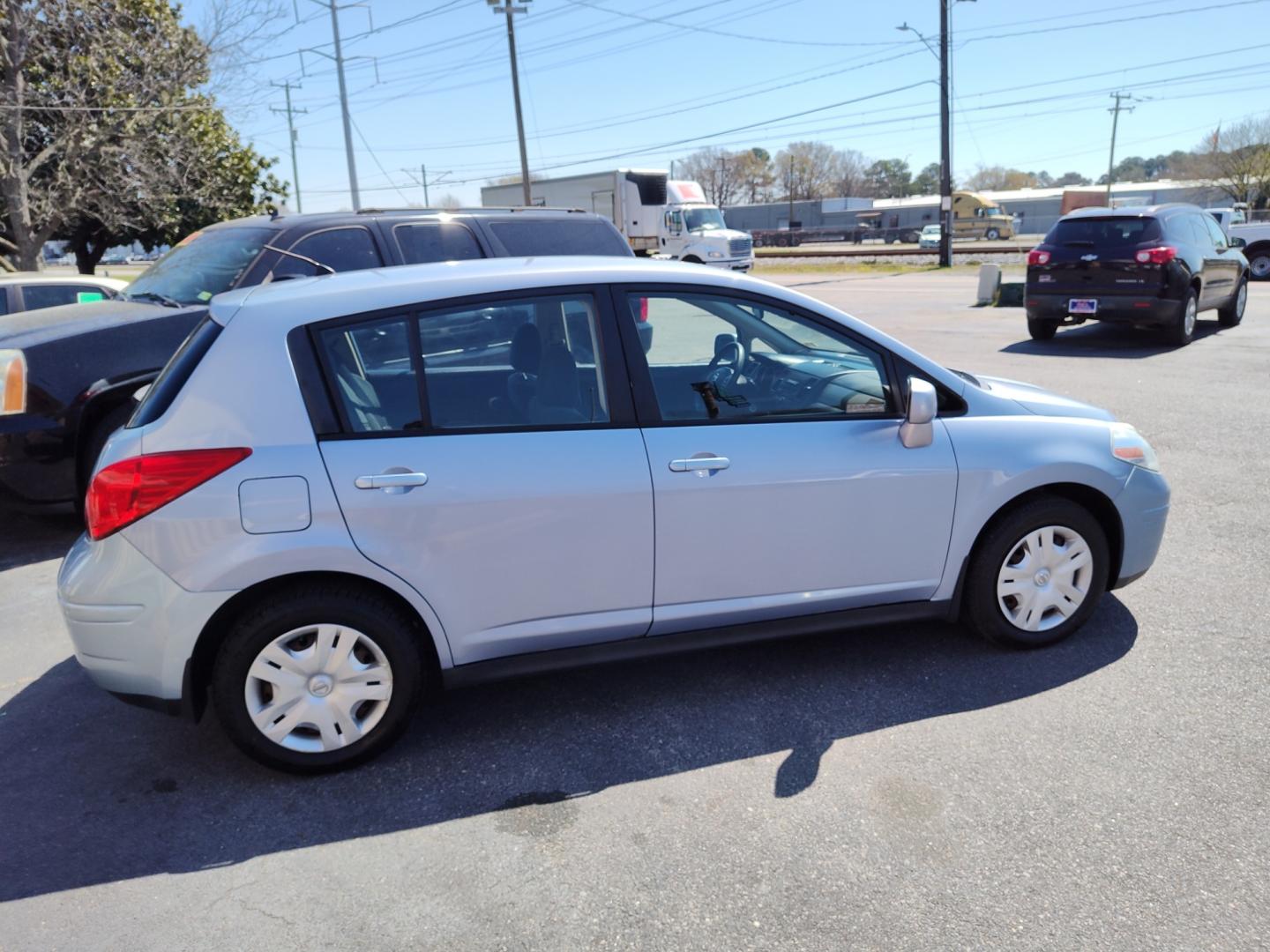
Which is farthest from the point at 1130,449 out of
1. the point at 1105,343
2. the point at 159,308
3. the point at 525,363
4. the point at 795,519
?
the point at 1105,343

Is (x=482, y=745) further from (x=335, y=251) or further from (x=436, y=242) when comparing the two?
(x=436, y=242)

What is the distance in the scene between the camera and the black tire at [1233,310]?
1411 cm

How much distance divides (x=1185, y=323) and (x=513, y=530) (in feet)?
39.4

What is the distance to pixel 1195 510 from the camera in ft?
19.1

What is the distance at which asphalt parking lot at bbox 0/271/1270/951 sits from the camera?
2.57 metres

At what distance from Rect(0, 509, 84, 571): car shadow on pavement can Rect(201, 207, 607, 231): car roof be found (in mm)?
2228

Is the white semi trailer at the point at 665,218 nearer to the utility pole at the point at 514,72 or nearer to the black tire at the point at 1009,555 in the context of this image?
the utility pole at the point at 514,72

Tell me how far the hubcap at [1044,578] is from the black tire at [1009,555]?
0.7 inches

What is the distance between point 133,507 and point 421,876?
145 centimetres

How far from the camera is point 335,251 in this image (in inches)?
247

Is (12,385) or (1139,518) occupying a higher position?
(12,385)

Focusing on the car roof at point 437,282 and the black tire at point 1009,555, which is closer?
the car roof at point 437,282

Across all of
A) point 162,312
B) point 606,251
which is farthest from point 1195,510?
point 162,312

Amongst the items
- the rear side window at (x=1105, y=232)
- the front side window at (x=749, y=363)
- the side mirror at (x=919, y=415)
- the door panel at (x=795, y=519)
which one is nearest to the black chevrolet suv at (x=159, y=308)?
the front side window at (x=749, y=363)
